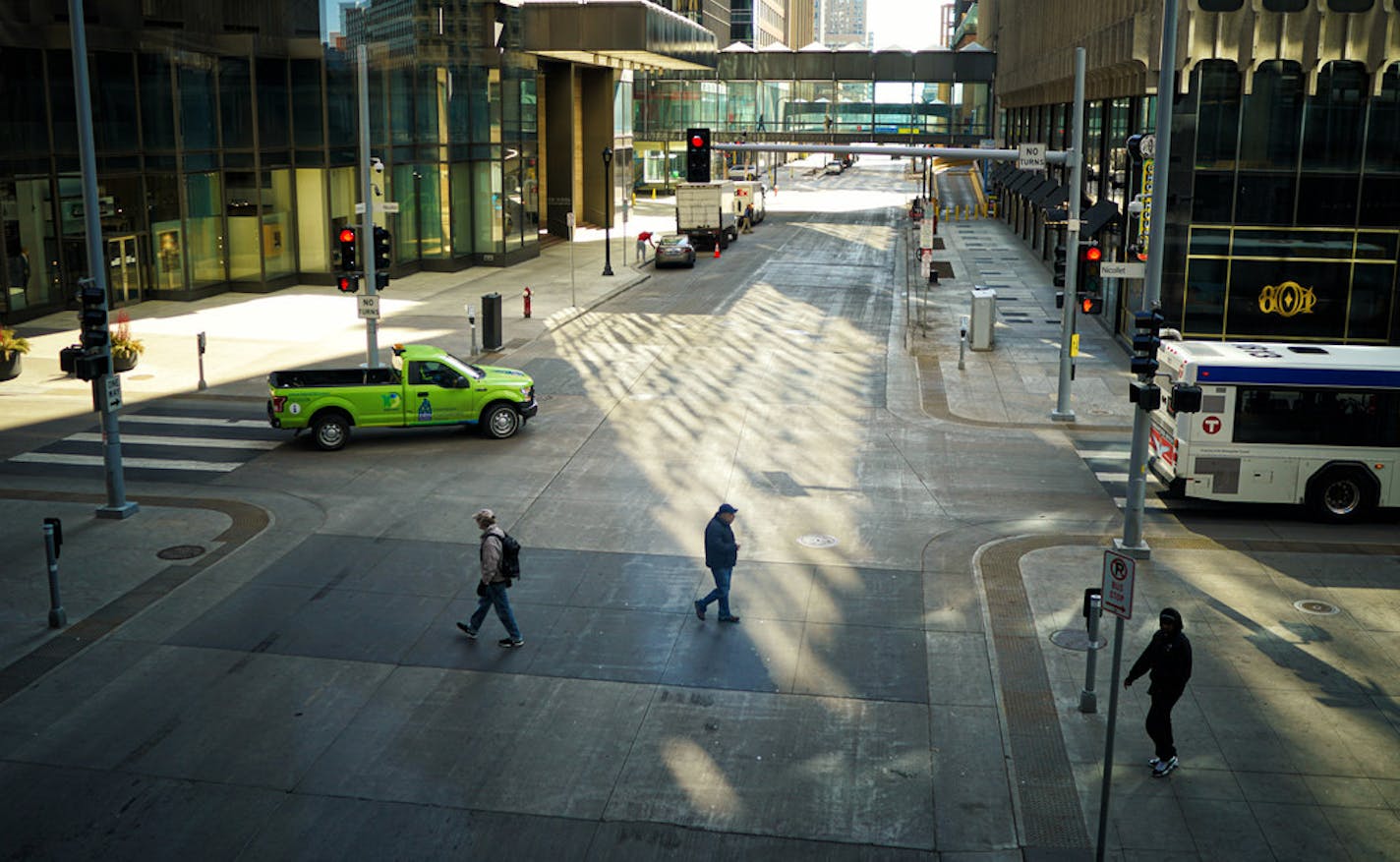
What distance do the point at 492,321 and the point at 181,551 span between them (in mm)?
16653

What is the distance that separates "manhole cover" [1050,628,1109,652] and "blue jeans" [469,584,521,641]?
6.15m

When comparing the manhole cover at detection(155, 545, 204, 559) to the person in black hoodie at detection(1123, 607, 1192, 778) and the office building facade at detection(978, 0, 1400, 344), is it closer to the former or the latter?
the person in black hoodie at detection(1123, 607, 1192, 778)

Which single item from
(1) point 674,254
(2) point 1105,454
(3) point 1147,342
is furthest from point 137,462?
(1) point 674,254

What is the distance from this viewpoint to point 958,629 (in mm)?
15578

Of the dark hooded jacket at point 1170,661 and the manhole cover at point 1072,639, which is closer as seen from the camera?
the dark hooded jacket at point 1170,661

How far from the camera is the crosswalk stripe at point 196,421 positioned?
2564 cm

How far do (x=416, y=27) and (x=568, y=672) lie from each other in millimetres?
40788

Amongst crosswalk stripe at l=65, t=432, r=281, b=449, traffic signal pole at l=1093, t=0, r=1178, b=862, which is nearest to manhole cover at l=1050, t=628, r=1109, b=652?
traffic signal pole at l=1093, t=0, r=1178, b=862

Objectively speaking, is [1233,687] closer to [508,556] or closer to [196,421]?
[508,556]

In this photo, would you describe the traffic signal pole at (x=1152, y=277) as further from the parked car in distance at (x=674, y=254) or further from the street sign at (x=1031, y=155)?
the parked car in distance at (x=674, y=254)

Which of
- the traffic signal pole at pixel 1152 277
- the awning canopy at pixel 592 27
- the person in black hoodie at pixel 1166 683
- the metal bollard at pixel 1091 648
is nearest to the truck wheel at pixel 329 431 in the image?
the traffic signal pole at pixel 1152 277

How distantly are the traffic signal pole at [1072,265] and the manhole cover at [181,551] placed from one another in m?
16.2

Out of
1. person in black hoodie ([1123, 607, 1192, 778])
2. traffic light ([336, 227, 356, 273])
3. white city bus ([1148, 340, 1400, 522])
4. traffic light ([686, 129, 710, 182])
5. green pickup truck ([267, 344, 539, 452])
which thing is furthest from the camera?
traffic light ([686, 129, 710, 182])

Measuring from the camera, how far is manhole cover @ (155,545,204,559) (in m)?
17.8
